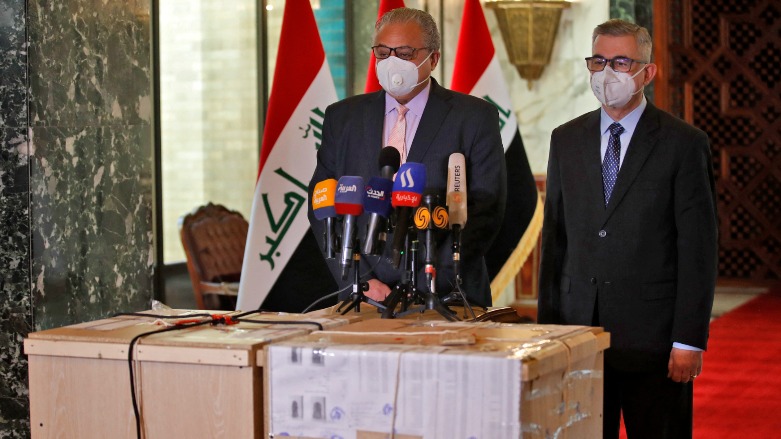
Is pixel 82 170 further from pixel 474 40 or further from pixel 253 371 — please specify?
pixel 474 40

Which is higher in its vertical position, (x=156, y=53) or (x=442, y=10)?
(x=442, y=10)

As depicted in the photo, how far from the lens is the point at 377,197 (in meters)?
2.51

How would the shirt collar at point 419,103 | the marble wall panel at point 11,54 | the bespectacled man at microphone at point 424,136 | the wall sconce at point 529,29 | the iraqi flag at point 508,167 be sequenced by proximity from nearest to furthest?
the bespectacled man at microphone at point 424,136 → the shirt collar at point 419,103 → the marble wall panel at point 11,54 → the iraqi flag at point 508,167 → the wall sconce at point 529,29

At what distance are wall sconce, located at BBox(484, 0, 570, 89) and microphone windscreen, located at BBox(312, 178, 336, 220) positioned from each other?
19.5ft

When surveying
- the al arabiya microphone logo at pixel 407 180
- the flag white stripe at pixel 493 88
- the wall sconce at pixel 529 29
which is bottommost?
the al arabiya microphone logo at pixel 407 180

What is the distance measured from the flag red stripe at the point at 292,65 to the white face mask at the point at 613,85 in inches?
93.3

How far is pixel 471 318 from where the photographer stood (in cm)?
267

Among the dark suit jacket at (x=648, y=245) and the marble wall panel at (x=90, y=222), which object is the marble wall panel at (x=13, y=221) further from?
the dark suit jacket at (x=648, y=245)

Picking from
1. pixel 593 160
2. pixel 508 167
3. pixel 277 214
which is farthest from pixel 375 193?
pixel 508 167

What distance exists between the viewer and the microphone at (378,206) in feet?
8.23

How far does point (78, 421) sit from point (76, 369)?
4.6 inches

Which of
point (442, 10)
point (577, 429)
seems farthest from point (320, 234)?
point (442, 10)

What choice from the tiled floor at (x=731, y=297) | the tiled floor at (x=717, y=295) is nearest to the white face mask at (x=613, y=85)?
the tiled floor at (x=717, y=295)

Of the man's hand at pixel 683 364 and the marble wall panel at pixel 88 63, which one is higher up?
the marble wall panel at pixel 88 63
